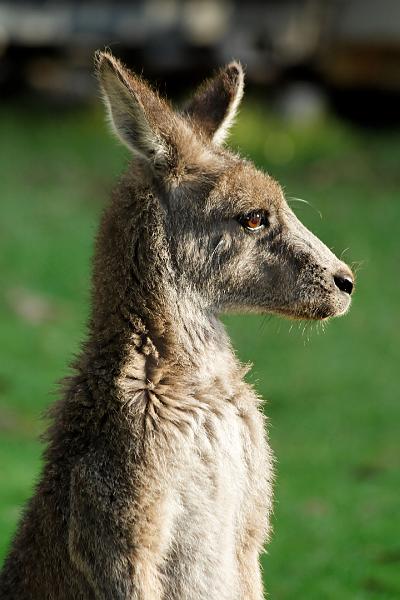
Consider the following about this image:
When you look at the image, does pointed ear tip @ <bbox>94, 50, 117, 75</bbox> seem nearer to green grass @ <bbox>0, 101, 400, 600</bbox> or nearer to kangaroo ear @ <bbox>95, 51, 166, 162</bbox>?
kangaroo ear @ <bbox>95, 51, 166, 162</bbox>

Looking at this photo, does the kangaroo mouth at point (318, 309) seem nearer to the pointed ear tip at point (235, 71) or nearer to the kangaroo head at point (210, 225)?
the kangaroo head at point (210, 225)

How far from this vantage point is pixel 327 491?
31.5 feet

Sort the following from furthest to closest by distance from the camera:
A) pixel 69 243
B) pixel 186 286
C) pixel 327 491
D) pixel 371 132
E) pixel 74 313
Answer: pixel 371 132 < pixel 69 243 < pixel 74 313 < pixel 327 491 < pixel 186 286

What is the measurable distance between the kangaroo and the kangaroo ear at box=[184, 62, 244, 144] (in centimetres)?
22

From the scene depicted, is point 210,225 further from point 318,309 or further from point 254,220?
point 318,309

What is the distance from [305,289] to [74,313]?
31.5 feet

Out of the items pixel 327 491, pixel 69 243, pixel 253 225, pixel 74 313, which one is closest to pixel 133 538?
pixel 253 225

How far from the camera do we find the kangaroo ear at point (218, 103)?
5.53 meters

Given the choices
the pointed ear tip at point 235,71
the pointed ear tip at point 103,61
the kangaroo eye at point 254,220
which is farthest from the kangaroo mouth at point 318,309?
the pointed ear tip at point 103,61

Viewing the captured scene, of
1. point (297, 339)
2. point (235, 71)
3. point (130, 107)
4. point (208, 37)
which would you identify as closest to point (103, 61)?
point (130, 107)

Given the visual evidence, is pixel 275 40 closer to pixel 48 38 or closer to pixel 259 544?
pixel 48 38

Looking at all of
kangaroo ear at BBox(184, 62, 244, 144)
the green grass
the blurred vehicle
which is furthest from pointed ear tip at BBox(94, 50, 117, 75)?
the blurred vehicle

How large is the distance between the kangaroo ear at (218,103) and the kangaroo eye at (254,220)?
499 millimetres

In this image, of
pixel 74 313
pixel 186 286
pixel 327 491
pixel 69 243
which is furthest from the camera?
pixel 69 243
